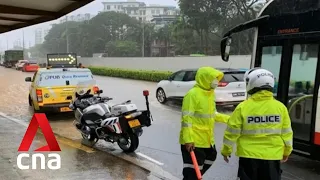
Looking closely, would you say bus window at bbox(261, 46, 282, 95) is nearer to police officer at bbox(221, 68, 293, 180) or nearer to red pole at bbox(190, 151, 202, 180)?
red pole at bbox(190, 151, 202, 180)

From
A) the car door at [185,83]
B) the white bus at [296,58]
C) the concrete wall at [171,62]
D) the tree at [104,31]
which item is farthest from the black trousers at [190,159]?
the tree at [104,31]

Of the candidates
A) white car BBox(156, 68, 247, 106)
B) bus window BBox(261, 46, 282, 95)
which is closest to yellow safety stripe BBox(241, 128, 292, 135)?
bus window BBox(261, 46, 282, 95)

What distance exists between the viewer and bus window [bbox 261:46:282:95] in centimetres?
693

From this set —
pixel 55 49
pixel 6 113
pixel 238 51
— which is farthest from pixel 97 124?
pixel 55 49

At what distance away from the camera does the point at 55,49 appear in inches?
3780

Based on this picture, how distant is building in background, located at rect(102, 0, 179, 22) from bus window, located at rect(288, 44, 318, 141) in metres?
104

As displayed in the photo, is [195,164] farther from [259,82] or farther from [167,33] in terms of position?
[167,33]

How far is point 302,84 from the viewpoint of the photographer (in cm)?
654

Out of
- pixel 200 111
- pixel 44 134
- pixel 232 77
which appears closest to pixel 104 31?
pixel 232 77

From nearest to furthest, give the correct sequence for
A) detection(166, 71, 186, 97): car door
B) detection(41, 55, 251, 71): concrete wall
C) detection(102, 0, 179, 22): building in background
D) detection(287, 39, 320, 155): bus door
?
1. detection(287, 39, 320, 155): bus door
2. detection(166, 71, 186, 97): car door
3. detection(41, 55, 251, 71): concrete wall
4. detection(102, 0, 179, 22): building in background

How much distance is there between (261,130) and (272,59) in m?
3.56

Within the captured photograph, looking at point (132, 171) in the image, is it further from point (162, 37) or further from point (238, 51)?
point (162, 37)

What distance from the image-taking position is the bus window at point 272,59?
22.7 feet

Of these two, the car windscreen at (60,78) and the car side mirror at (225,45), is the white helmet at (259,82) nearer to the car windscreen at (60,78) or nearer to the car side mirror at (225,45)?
the car side mirror at (225,45)
